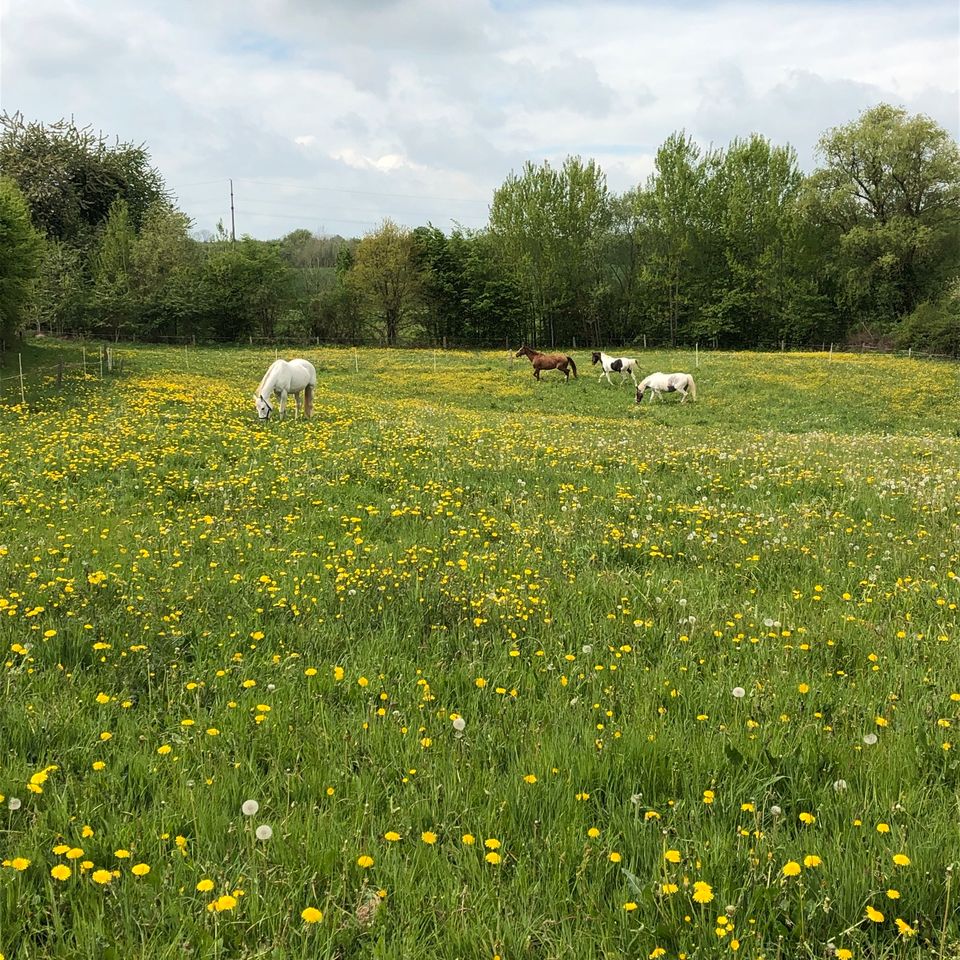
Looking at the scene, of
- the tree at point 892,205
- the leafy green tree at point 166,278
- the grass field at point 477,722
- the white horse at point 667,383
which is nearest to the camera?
the grass field at point 477,722

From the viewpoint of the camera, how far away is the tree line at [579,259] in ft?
192

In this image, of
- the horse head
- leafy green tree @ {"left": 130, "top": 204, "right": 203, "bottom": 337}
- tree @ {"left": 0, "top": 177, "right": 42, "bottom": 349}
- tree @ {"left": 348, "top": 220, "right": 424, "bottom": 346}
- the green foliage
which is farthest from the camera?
tree @ {"left": 348, "top": 220, "right": 424, "bottom": 346}

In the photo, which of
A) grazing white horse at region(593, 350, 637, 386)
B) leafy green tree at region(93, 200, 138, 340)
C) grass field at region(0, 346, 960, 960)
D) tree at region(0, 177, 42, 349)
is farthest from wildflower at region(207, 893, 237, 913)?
leafy green tree at region(93, 200, 138, 340)

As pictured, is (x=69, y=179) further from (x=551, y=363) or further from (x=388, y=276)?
(x=551, y=363)

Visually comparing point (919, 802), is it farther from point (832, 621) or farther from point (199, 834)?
point (199, 834)

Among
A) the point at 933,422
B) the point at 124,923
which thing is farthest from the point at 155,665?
the point at 933,422

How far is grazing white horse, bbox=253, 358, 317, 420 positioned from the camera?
1833 cm

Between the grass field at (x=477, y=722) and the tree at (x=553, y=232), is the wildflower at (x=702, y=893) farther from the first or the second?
the tree at (x=553, y=232)

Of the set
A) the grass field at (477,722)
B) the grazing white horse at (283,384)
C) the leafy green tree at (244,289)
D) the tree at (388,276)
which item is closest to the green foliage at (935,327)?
the tree at (388,276)

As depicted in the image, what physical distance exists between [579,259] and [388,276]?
20369 millimetres

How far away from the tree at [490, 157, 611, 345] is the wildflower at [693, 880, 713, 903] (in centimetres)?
7090

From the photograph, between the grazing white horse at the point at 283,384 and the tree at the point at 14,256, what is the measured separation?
1884 centimetres

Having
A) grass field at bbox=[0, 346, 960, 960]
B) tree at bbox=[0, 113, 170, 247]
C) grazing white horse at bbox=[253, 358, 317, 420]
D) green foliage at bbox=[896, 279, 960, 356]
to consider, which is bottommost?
grass field at bbox=[0, 346, 960, 960]

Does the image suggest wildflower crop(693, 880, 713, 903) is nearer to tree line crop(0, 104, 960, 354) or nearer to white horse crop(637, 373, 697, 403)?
white horse crop(637, 373, 697, 403)
